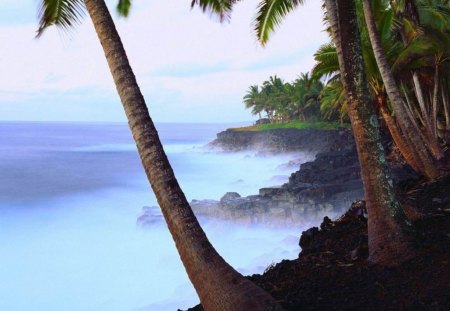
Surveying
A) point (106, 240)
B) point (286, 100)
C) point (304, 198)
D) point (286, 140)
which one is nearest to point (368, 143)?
point (304, 198)

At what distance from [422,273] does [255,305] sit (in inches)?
66.5

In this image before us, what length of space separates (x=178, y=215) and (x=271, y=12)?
6772mm

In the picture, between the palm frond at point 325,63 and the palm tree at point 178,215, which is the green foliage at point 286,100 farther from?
the palm tree at point 178,215

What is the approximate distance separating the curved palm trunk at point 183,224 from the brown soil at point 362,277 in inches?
27.1

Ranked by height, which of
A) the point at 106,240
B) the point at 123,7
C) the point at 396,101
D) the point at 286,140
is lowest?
the point at 106,240

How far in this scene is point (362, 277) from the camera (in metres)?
4.72

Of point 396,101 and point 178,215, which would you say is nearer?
point 178,215

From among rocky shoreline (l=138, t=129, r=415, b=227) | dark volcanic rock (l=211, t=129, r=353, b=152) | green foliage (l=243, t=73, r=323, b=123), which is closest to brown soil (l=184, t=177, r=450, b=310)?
rocky shoreline (l=138, t=129, r=415, b=227)

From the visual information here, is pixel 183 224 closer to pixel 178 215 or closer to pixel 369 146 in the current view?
pixel 178 215

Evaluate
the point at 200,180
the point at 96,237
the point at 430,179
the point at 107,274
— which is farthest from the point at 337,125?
the point at 430,179

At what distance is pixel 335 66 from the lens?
1366 cm

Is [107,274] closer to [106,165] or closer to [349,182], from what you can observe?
[349,182]

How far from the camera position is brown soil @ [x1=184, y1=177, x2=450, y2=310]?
419cm

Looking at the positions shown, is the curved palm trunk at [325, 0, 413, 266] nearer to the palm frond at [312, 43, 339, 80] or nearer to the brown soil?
the brown soil
